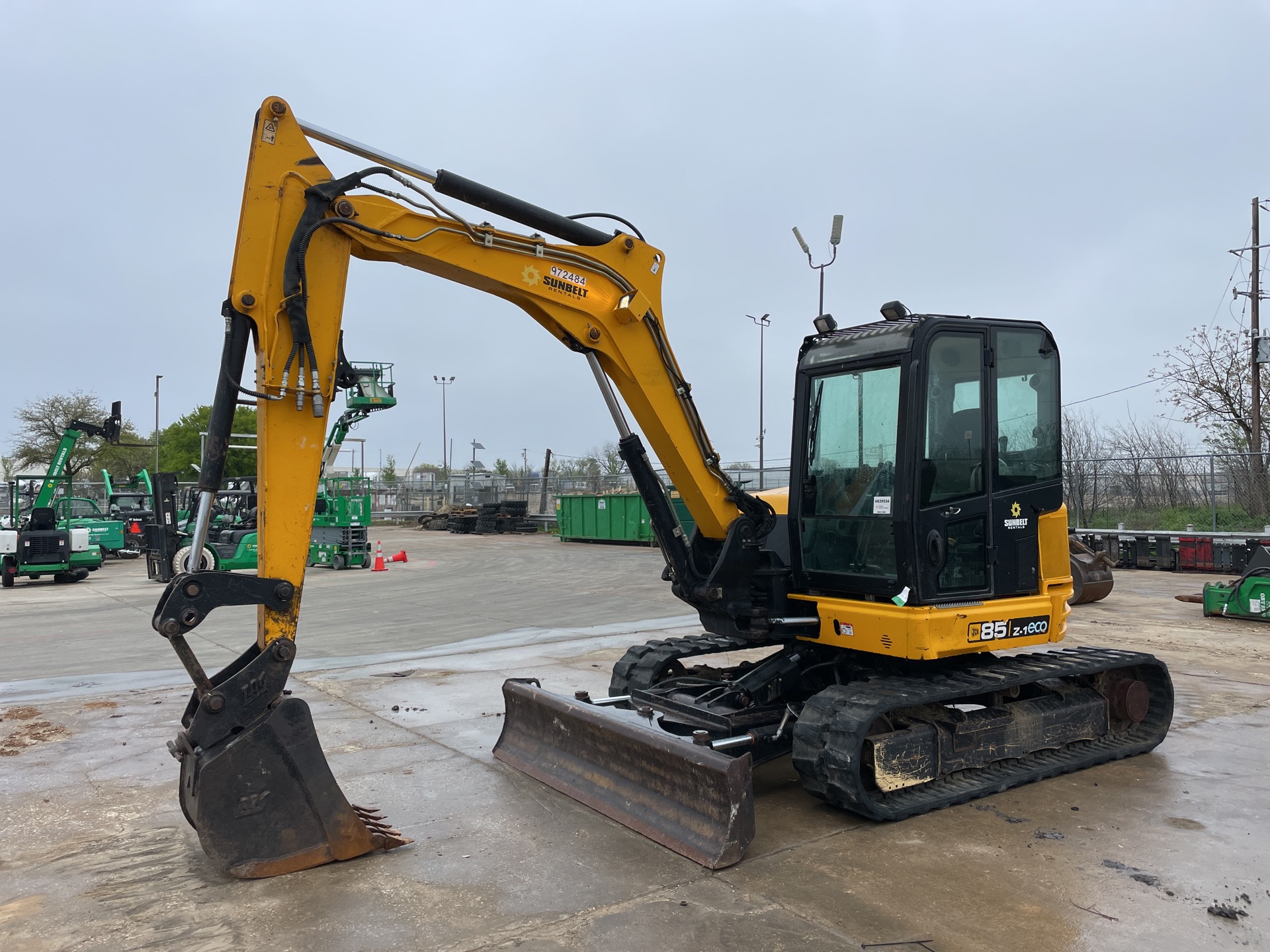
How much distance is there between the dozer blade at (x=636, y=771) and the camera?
4.70 meters

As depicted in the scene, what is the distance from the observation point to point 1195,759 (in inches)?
253

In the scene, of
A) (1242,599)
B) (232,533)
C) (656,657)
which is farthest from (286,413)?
(232,533)

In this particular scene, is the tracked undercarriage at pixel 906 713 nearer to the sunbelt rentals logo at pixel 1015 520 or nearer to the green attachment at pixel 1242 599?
the sunbelt rentals logo at pixel 1015 520

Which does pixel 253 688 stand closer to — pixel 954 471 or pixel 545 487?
pixel 954 471

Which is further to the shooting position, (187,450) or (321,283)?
(187,450)

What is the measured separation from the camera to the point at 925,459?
5.63m

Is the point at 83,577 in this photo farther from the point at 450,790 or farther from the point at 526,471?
the point at 526,471

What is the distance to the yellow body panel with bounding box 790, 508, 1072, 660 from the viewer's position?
217 inches

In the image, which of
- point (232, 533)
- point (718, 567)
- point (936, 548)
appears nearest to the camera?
point (936, 548)

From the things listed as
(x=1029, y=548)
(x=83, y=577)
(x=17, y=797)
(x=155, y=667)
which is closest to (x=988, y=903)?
(x=1029, y=548)

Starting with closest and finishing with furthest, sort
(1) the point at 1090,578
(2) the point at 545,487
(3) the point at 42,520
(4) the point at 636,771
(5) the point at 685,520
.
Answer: (4) the point at 636,771, (5) the point at 685,520, (1) the point at 1090,578, (3) the point at 42,520, (2) the point at 545,487

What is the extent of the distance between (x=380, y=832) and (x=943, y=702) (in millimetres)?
3340

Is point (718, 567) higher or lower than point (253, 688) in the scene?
higher

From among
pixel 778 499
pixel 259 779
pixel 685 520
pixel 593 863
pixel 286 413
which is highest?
pixel 286 413
